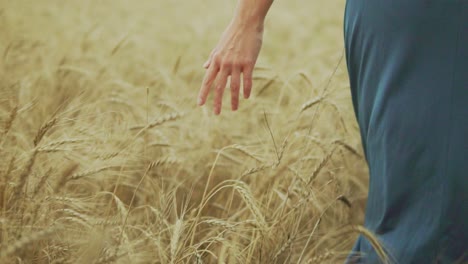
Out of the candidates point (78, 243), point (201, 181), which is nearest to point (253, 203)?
point (78, 243)

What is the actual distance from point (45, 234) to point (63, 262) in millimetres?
333

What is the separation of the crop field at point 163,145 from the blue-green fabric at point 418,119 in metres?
0.16

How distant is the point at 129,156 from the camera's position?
72.9 inches

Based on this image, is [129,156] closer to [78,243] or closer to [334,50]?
A: [78,243]

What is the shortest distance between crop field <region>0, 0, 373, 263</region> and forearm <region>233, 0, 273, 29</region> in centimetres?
29

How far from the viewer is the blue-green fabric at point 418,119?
1308 millimetres

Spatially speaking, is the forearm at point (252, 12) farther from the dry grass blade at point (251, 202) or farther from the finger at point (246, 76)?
the dry grass blade at point (251, 202)

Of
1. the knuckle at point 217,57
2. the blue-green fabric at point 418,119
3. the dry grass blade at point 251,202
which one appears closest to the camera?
the blue-green fabric at point 418,119

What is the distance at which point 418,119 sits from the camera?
1.34 meters

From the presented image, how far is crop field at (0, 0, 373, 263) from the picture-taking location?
1.46 metres

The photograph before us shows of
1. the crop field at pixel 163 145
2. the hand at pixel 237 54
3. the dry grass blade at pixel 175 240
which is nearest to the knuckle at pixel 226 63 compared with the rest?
the hand at pixel 237 54

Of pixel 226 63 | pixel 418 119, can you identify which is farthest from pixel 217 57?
pixel 418 119

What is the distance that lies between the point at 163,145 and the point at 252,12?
55 cm

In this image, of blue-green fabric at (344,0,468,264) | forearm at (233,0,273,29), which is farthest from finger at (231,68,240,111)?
blue-green fabric at (344,0,468,264)
